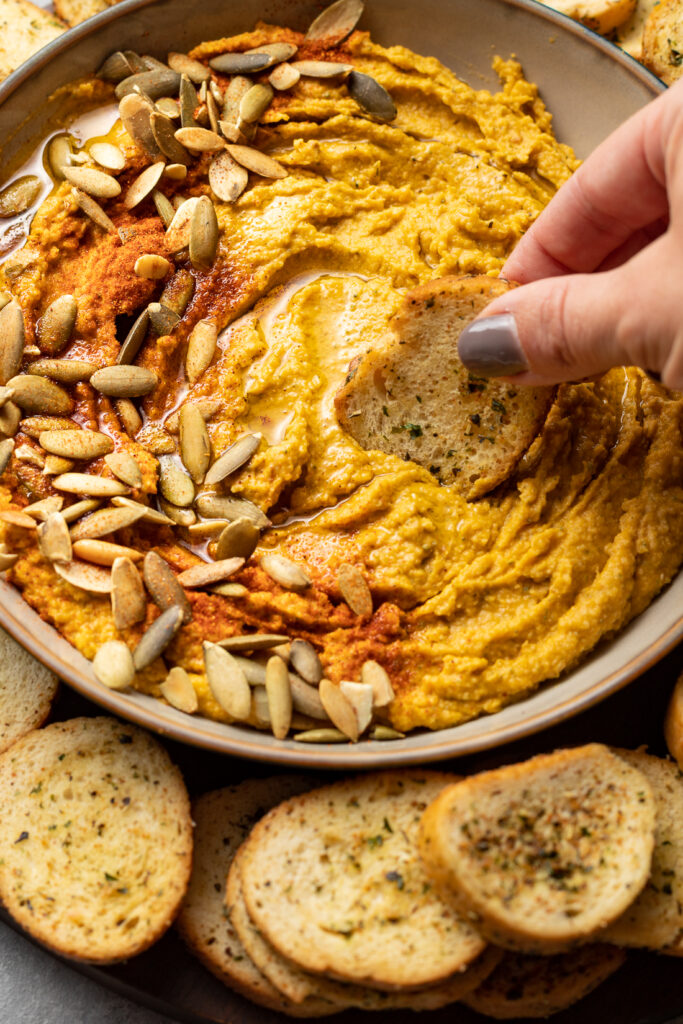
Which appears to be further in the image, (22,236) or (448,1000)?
(22,236)

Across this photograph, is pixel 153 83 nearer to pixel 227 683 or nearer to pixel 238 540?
pixel 238 540

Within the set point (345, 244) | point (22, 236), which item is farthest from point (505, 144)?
point (22, 236)

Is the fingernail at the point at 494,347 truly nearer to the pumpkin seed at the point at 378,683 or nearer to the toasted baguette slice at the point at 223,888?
the pumpkin seed at the point at 378,683

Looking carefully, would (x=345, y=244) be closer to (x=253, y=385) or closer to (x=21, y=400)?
(x=253, y=385)

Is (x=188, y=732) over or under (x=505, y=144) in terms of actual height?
under

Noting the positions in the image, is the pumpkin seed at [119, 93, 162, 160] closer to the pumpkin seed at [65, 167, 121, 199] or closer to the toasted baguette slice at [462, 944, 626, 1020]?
the pumpkin seed at [65, 167, 121, 199]
